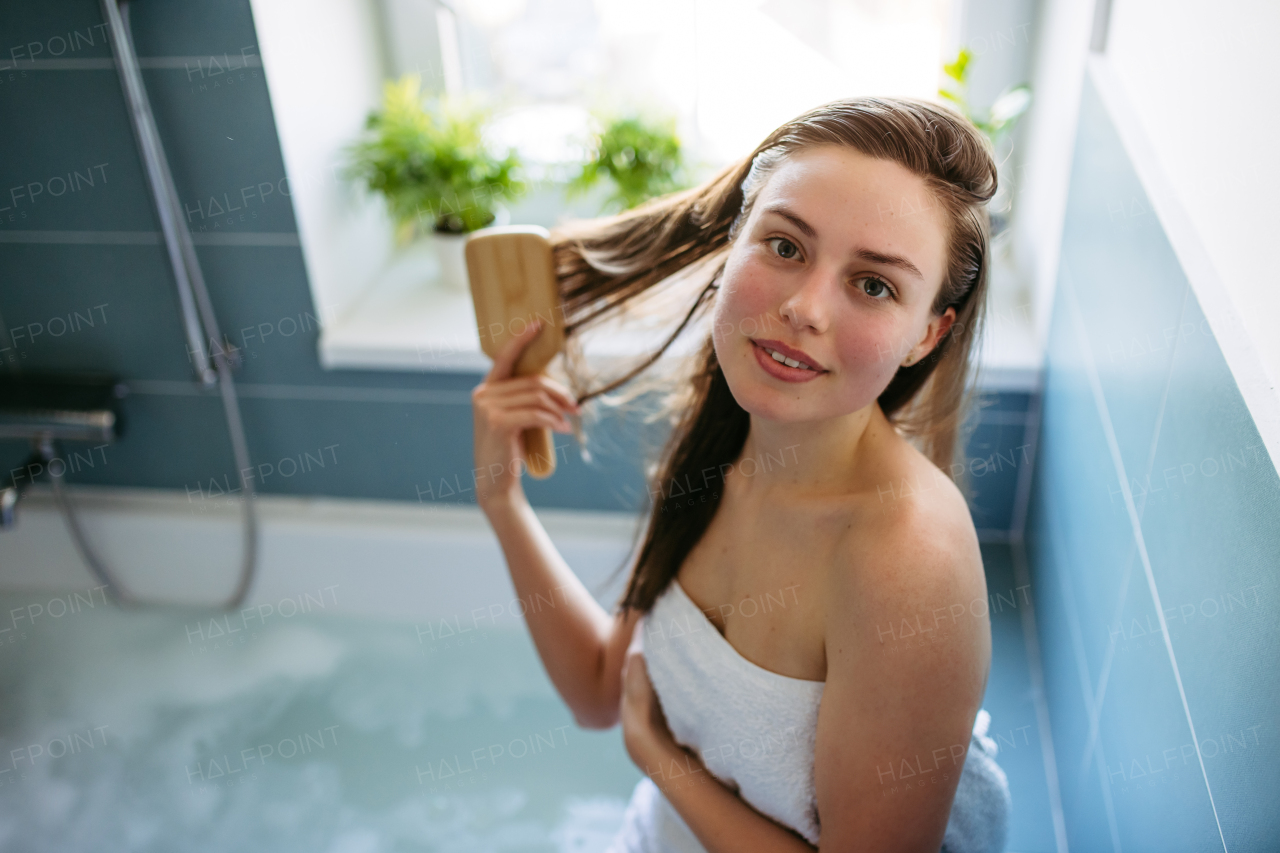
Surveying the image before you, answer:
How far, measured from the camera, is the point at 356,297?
5.90 feet

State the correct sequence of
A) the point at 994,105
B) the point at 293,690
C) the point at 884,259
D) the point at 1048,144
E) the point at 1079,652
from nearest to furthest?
the point at 884,259
the point at 1079,652
the point at 1048,144
the point at 994,105
the point at 293,690

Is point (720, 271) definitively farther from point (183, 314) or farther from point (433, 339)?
point (183, 314)

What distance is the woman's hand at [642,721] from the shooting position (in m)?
0.90

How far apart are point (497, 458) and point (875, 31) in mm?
1198

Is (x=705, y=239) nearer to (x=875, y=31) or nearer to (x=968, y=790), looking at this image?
(x=968, y=790)

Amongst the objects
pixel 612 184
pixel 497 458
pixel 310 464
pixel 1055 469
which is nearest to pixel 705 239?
pixel 497 458

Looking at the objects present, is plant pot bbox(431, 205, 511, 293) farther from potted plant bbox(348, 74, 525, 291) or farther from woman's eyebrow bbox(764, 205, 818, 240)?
woman's eyebrow bbox(764, 205, 818, 240)

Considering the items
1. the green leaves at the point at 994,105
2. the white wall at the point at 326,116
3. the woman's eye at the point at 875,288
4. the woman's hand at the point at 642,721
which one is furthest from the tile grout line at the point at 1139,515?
the white wall at the point at 326,116

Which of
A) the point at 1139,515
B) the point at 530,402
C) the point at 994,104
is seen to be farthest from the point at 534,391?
the point at 994,104

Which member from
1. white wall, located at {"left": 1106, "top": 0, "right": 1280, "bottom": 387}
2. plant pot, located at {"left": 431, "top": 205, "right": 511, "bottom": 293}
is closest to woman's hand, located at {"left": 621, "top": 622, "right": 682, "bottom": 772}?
white wall, located at {"left": 1106, "top": 0, "right": 1280, "bottom": 387}

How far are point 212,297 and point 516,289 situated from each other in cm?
98

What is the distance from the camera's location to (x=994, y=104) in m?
1.64

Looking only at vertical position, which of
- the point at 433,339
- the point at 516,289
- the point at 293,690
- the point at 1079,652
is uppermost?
the point at 516,289

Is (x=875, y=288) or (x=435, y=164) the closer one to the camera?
(x=875, y=288)
